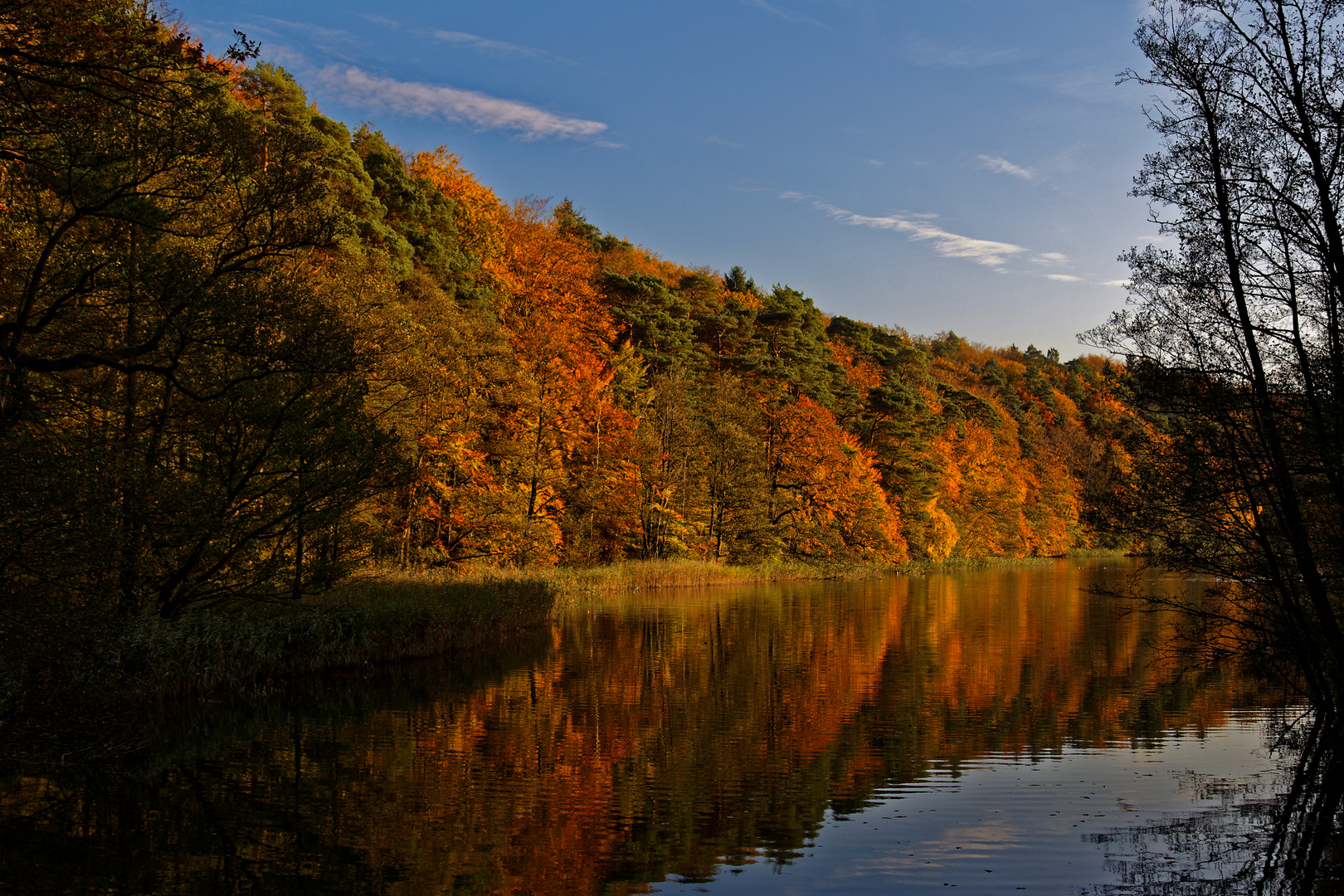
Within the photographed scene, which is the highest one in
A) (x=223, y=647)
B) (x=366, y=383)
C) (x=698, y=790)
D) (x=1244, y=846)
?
(x=366, y=383)

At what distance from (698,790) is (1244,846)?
493 centimetres

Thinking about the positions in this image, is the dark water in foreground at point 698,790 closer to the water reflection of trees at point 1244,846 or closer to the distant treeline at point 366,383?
the water reflection of trees at point 1244,846

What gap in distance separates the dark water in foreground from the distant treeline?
297 centimetres

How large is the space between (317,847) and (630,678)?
29.1 feet

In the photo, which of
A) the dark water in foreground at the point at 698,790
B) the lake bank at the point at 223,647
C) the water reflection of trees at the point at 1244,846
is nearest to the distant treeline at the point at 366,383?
the lake bank at the point at 223,647

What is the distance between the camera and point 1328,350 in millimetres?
10562

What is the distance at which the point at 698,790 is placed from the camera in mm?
9336

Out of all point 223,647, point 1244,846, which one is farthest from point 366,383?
point 1244,846

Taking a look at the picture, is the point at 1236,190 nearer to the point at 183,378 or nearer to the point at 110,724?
the point at 110,724

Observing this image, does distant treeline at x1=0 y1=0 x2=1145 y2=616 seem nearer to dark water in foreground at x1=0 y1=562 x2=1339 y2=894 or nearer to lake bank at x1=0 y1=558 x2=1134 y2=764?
lake bank at x1=0 y1=558 x2=1134 y2=764

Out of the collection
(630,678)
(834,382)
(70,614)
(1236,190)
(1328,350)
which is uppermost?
(834,382)

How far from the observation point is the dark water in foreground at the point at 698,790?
7047mm

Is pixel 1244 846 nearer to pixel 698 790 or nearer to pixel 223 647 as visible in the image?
pixel 698 790

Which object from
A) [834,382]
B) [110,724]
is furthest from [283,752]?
[834,382]
